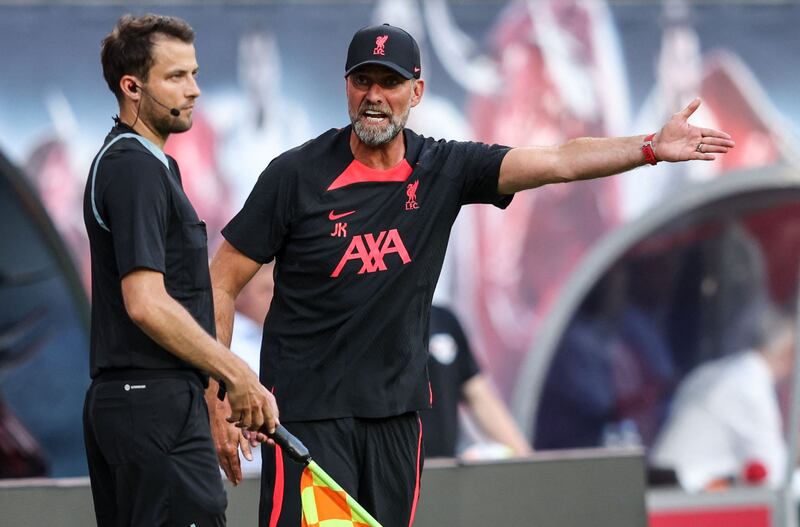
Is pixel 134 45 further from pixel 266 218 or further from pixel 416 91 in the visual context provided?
pixel 416 91

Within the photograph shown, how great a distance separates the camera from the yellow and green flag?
434 cm

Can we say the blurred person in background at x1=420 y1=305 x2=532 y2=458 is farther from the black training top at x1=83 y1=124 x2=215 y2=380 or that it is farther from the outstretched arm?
the black training top at x1=83 y1=124 x2=215 y2=380

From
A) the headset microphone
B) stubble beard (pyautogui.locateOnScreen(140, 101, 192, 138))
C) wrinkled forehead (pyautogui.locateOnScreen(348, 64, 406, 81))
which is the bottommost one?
stubble beard (pyautogui.locateOnScreen(140, 101, 192, 138))

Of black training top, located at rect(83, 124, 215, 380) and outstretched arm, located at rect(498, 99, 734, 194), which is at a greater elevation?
outstretched arm, located at rect(498, 99, 734, 194)

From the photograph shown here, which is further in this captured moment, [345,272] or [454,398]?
[454,398]

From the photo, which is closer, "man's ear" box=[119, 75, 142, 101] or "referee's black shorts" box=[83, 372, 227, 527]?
"referee's black shorts" box=[83, 372, 227, 527]

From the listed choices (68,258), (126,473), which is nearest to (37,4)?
(68,258)

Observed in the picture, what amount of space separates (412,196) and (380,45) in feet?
1.62

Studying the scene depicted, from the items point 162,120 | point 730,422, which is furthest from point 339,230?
point 730,422

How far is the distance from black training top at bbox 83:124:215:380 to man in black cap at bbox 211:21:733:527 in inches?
15.2

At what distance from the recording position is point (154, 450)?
4.05 m

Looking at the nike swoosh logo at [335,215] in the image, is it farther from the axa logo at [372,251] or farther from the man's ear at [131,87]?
the man's ear at [131,87]

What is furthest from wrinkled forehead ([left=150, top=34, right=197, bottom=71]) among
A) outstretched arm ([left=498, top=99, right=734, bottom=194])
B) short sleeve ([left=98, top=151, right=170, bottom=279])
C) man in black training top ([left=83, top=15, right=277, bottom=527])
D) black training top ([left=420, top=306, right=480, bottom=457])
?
black training top ([left=420, top=306, right=480, bottom=457])

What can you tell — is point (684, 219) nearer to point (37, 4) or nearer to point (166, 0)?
point (166, 0)
